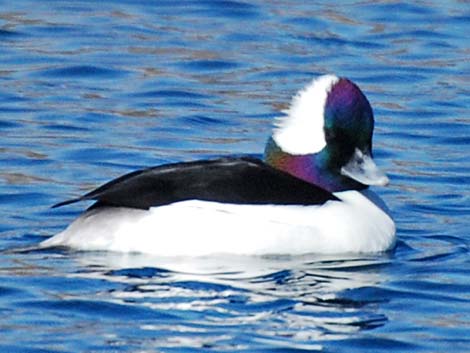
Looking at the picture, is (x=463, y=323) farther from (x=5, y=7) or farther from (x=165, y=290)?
(x=5, y=7)

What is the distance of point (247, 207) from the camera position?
35.7 ft

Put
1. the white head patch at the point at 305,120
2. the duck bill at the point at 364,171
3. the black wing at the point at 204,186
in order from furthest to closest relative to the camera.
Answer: the duck bill at the point at 364,171
the white head patch at the point at 305,120
the black wing at the point at 204,186

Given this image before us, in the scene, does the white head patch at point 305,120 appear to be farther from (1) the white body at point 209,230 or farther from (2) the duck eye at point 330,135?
(1) the white body at point 209,230

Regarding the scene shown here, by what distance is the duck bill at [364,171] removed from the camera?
37.3ft

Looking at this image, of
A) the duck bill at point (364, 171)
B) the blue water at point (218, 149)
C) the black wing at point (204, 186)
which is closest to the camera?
the blue water at point (218, 149)

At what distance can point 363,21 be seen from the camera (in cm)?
1805

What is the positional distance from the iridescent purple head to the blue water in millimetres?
599

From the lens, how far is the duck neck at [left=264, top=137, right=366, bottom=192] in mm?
11352

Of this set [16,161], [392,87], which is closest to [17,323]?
[16,161]

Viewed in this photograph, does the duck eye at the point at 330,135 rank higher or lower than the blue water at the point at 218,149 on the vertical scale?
higher

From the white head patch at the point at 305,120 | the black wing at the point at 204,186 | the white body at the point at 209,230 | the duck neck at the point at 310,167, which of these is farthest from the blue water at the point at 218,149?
the white head patch at the point at 305,120

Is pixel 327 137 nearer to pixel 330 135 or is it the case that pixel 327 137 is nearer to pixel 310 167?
pixel 330 135

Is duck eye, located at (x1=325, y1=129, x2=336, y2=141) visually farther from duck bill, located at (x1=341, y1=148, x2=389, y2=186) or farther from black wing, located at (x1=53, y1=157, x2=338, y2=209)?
black wing, located at (x1=53, y1=157, x2=338, y2=209)

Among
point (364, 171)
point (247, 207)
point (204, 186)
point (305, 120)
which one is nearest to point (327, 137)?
point (305, 120)
